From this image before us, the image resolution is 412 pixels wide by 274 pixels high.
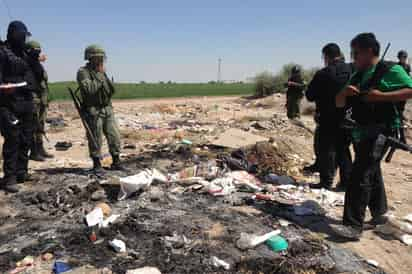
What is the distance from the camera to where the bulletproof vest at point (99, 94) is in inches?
198

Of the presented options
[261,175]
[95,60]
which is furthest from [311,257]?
[95,60]

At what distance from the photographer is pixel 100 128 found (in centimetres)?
518

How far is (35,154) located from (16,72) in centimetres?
259

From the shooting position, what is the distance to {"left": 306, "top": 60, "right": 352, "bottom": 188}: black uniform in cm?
476

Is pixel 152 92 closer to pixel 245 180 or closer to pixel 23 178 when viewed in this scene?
pixel 23 178

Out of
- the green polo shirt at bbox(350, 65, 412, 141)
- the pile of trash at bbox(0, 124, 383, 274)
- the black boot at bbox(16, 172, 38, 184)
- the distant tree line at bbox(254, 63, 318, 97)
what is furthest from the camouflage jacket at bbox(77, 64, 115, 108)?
the distant tree line at bbox(254, 63, 318, 97)

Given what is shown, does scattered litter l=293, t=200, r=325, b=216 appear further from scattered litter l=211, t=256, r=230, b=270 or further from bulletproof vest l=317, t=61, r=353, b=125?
scattered litter l=211, t=256, r=230, b=270

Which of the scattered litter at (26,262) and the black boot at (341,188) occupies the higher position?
the black boot at (341,188)

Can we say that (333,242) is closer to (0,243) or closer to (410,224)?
(410,224)

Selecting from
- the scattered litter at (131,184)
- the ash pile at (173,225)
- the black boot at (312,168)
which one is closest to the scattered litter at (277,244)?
the ash pile at (173,225)

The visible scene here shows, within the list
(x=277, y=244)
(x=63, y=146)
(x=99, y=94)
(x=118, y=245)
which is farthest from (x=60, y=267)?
(x=63, y=146)

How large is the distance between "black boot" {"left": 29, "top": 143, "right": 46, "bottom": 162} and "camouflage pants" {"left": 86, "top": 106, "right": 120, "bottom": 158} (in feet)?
6.92

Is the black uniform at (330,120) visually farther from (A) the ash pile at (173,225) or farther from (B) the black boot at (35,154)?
(B) the black boot at (35,154)

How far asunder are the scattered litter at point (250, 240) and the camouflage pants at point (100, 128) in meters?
2.76
